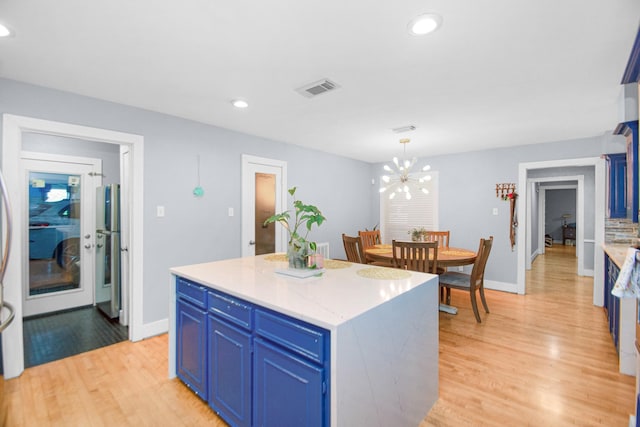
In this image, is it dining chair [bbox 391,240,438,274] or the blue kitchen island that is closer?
the blue kitchen island

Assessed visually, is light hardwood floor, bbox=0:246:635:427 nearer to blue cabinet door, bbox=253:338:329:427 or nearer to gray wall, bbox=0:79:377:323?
blue cabinet door, bbox=253:338:329:427

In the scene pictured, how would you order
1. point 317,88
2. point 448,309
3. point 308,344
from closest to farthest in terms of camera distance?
point 308,344
point 317,88
point 448,309

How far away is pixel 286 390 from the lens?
1397 mm

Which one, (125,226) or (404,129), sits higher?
(404,129)

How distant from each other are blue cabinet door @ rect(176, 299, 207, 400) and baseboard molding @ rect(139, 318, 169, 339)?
103 cm

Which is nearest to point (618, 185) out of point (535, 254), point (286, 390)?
point (286, 390)

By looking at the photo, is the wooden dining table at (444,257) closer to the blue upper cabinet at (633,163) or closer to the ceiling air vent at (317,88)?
the blue upper cabinet at (633,163)

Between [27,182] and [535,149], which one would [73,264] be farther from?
[535,149]

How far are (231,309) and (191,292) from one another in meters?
0.51

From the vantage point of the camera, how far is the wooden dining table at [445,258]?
3400mm

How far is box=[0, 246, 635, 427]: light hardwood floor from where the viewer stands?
6.20ft

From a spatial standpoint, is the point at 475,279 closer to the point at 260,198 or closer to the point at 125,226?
the point at 260,198

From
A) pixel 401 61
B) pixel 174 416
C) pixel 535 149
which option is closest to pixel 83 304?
pixel 174 416

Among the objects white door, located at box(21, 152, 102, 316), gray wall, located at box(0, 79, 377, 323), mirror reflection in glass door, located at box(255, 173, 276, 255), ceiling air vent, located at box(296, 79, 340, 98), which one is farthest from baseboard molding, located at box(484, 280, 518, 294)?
white door, located at box(21, 152, 102, 316)
